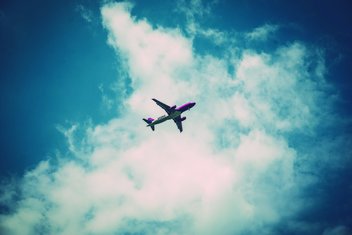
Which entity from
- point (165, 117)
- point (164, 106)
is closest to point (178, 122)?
point (165, 117)

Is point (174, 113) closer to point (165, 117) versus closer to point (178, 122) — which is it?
point (165, 117)

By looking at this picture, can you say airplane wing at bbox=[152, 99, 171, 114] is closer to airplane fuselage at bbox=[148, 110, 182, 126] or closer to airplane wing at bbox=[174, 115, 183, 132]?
airplane fuselage at bbox=[148, 110, 182, 126]

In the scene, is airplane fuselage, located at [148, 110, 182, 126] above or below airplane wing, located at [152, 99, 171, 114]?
below

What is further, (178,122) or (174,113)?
(178,122)

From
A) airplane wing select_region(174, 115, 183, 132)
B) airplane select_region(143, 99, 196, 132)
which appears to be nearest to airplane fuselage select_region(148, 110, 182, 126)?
Answer: airplane select_region(143, 99, 196, 132)

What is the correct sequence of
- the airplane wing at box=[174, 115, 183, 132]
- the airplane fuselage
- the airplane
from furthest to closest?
the airplane wing at box=[174, 115, 183, 132] → the airplane fuselage → the airplane

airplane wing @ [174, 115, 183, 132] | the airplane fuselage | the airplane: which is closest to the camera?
the airplane

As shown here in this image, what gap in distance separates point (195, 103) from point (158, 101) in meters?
9.73

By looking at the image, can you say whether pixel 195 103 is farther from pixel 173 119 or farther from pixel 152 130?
pixel 152 130

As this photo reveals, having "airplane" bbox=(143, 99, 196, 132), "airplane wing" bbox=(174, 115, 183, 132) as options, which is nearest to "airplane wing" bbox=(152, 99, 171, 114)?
"airplane" bbox=(143, 99, 196, 132)

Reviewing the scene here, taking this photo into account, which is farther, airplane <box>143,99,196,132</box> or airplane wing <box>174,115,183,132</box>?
airplane wing <box>174,115,183,132</box>

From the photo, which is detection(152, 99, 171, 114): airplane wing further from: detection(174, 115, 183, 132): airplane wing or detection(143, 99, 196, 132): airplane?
detection(174, 115, 183, 132): airplane wing

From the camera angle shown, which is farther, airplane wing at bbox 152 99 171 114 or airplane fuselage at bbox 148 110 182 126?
airplane fuselage at bbox 148 110 182 126

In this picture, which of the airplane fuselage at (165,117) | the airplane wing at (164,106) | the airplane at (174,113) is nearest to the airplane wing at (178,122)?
the airplane at (174,113)
